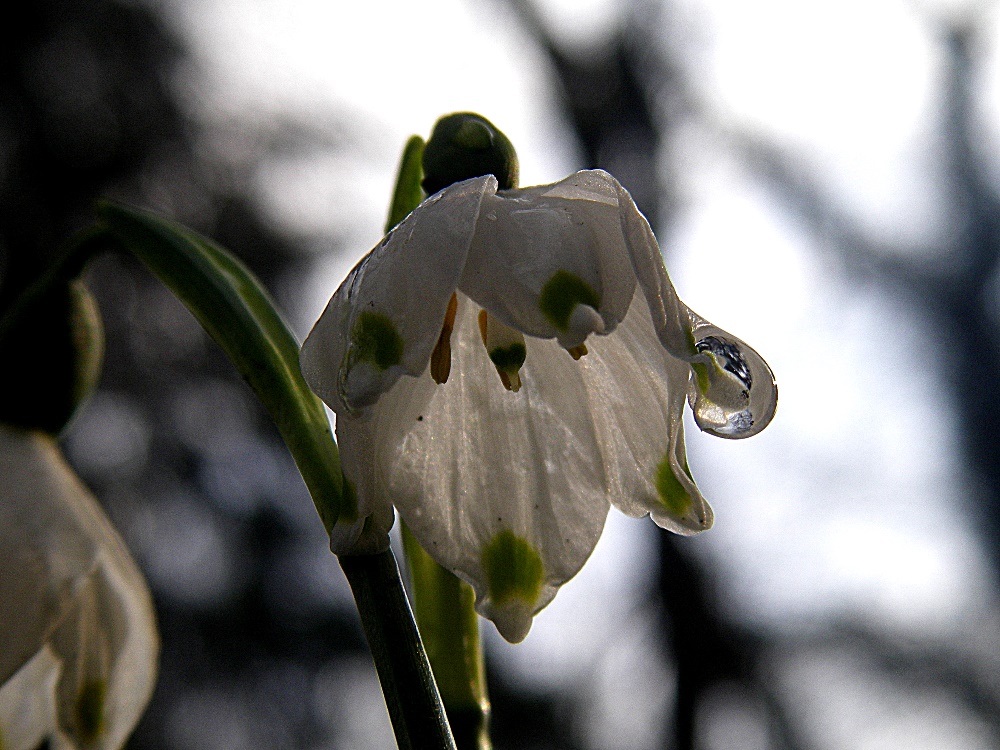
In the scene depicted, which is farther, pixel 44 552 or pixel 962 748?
pixel 962 748

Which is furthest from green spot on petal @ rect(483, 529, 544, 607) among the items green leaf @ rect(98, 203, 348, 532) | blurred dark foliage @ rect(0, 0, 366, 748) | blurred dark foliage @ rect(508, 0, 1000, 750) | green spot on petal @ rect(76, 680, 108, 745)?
blurred dark foliage @ rect(0, 0, 366, 748)

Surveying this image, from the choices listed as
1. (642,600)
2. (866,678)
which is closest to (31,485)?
(642,600)

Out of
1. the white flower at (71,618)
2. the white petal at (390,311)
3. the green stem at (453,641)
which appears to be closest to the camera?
the white petal at (390,311)

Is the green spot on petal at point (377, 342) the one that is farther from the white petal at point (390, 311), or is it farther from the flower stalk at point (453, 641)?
the flower stalk at point (453, 641)

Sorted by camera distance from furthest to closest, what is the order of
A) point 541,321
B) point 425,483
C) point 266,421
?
1. point 266,421
2. point 425,483
3. point 541,321

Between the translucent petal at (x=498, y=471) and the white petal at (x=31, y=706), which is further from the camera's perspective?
the white petal at (x=31, y=706)

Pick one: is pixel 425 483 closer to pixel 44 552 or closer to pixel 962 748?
pixel 44 552

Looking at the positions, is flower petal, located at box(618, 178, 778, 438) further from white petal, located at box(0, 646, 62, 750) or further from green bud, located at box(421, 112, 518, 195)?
white petal, located at box(0, 646, 62, 750)

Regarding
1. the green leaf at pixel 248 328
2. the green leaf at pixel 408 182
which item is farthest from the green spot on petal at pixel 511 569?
the green leaf at pixel 408 182
